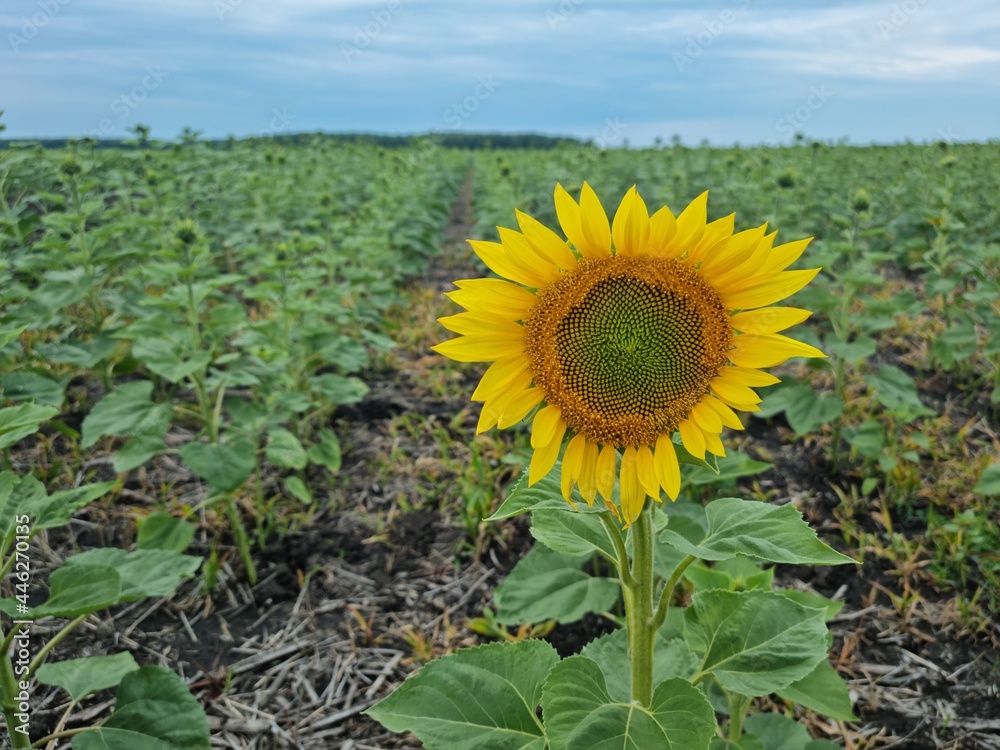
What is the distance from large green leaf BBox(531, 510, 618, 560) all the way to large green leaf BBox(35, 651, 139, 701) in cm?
140

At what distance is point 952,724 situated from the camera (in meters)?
2.46

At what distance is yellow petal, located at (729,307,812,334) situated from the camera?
1.32 metres

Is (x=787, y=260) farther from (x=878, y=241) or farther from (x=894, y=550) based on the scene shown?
(x=878, y=241)

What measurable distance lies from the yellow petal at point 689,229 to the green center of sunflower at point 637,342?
29 mm

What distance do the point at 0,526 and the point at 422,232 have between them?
278 inches

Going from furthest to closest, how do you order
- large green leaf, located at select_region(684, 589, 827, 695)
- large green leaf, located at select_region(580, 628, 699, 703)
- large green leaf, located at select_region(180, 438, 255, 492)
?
1. large green leaf, located at select_region(180, 438, 255, 492)
2. large green leaf, located at select_region(580, 628, 699, 703)
3. large green leaf, located at select_region(684, 589, 827, 695)

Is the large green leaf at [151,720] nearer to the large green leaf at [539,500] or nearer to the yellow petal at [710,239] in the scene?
the large green leaf at [539,500]

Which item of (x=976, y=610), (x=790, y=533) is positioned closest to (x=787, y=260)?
(x=790, y=533)

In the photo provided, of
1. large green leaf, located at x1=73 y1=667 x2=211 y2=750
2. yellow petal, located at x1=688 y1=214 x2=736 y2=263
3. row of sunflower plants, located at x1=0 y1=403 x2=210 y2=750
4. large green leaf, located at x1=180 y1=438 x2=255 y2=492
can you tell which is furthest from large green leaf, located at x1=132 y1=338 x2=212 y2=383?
yellow petal, located at x1=688 y1=214 x2=736 y2=263

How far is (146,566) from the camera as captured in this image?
2.18m

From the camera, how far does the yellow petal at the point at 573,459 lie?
1.36m

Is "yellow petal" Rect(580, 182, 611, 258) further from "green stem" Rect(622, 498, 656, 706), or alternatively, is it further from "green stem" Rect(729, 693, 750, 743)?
"green stem" Rect(729, 693, 750, 743)

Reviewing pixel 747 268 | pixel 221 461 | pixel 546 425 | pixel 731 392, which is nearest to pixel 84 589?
pixel 221 461

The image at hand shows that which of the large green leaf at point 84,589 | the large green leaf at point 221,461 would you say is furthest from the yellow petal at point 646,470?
the large green leaf at point 221,461
